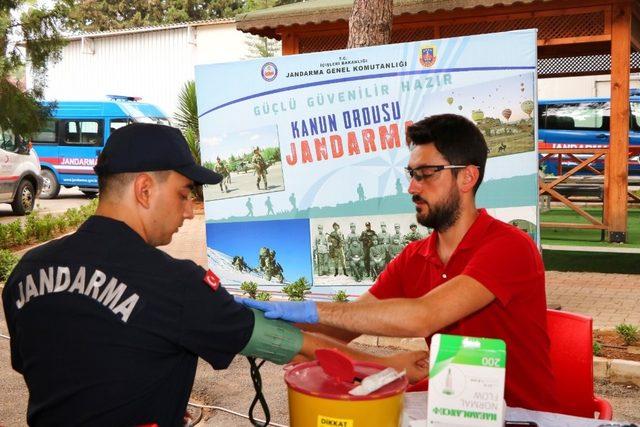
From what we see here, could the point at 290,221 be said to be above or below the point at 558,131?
below

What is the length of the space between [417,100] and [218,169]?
87.0 inches

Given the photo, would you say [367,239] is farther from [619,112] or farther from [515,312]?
[619,112]

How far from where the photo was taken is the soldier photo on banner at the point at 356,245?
7.64 m

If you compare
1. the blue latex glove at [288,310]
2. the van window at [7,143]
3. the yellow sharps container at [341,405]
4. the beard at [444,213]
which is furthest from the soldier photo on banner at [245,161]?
the van window at [7,143]

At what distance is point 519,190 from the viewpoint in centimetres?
705

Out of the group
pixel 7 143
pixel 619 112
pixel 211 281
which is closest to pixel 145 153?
pixel 211 281

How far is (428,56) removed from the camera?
23.7ft

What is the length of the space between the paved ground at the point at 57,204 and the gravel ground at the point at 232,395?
38.9 feet

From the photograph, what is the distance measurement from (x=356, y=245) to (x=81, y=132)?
54.1 feet

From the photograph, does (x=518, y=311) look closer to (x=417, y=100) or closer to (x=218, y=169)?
(x=417, y=100)

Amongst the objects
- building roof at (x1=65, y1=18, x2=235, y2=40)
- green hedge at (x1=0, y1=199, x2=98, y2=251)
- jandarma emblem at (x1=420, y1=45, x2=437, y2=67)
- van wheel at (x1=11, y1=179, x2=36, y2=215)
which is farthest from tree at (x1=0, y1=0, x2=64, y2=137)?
building roof at (x1=65, y1=18, x2=235, y2=40)

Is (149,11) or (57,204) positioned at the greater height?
(149,11)

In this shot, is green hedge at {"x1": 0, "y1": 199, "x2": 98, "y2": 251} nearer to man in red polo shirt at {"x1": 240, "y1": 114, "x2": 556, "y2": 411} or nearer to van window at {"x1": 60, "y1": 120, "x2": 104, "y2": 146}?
van window at {"x1": 60, "y1": 120, "x2": 104, "y2": 146}

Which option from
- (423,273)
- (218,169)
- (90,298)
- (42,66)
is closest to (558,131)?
(42,66)
